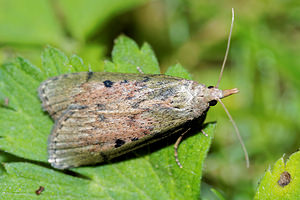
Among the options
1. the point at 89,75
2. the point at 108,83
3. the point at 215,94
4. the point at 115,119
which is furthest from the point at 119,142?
the point at 215,94

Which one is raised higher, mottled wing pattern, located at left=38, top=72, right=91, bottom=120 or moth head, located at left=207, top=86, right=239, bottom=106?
mottled wing pattern, located at left=38, top=72, right=91, bottom=120

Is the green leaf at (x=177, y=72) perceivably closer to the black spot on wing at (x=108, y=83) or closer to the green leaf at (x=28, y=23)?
the black spot on wing at (x=108, y=83)

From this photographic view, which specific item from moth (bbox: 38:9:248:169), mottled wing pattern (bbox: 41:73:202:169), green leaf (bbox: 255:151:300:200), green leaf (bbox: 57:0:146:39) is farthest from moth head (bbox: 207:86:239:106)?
green leaf (bbox: 57:0:146:39)

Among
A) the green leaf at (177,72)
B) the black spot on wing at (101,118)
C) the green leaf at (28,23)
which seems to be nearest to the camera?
the black spot on wing at (101,118)

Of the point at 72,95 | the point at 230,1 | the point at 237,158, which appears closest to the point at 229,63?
the point at 230,1

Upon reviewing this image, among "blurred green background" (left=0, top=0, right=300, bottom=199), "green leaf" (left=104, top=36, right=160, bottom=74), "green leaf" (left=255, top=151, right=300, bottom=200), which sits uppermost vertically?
"blurred green background" (left=0, top=0, right=300, bottom=199)

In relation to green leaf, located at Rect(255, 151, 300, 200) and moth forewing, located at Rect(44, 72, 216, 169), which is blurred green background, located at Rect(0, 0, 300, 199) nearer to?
moth forewing, located at Rect(44, 72, 216, 169)

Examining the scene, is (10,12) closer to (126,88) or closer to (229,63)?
(126,88)

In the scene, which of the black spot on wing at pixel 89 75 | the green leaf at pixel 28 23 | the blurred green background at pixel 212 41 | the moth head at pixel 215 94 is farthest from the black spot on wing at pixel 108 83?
the green leaf at pixel 28 23
